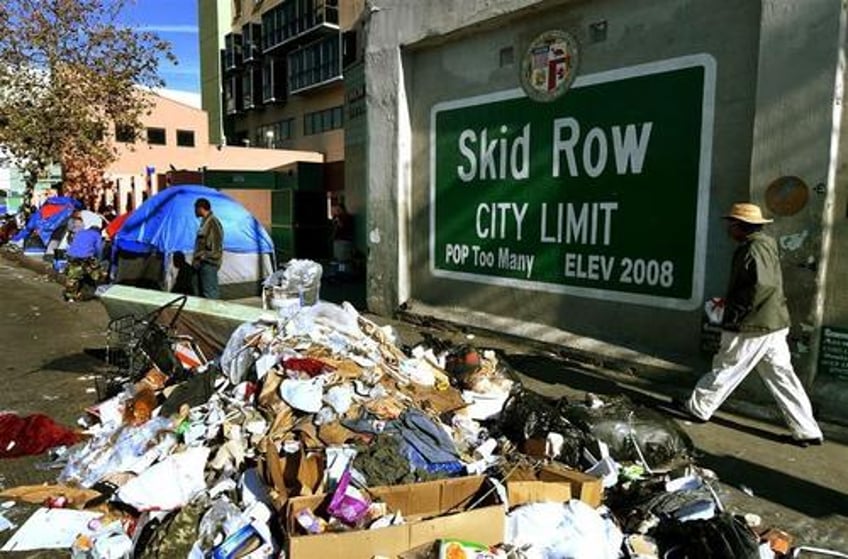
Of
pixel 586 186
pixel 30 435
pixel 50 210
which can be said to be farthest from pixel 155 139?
pixel 30 435

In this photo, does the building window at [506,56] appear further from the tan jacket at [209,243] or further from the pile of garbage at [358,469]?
the tan jacket at [209,243]

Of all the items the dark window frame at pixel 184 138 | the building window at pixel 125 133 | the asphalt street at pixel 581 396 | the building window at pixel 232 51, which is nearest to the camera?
the asphalt street at pixel 581 396

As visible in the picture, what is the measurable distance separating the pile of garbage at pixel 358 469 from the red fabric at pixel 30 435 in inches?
5.8

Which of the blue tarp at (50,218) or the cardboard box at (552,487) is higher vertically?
the blue tarp at (50,218)

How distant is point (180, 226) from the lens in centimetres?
1124

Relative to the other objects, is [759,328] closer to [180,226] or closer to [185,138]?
[180,226]

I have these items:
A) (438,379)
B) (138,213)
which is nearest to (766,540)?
(438,379)

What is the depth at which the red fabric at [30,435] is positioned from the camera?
4.77 metres

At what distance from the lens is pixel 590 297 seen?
6.95m

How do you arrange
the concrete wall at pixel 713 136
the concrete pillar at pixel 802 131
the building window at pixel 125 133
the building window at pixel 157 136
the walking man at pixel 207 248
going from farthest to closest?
1. the building window at pixel 157 136
2. the building window at pixel 125 133
3. the walking man at pixel 207 248
4. the concrete wall at pixel 713 136
5. the concrete pillar at pixel 802 131

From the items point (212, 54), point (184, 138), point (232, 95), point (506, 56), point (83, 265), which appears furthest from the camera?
point (212, 54)

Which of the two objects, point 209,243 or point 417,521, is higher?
point 209,243

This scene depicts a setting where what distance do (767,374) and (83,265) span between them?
36.3ft

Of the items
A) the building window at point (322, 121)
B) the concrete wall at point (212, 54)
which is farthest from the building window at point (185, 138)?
the concrete wall at point (212, 54)
